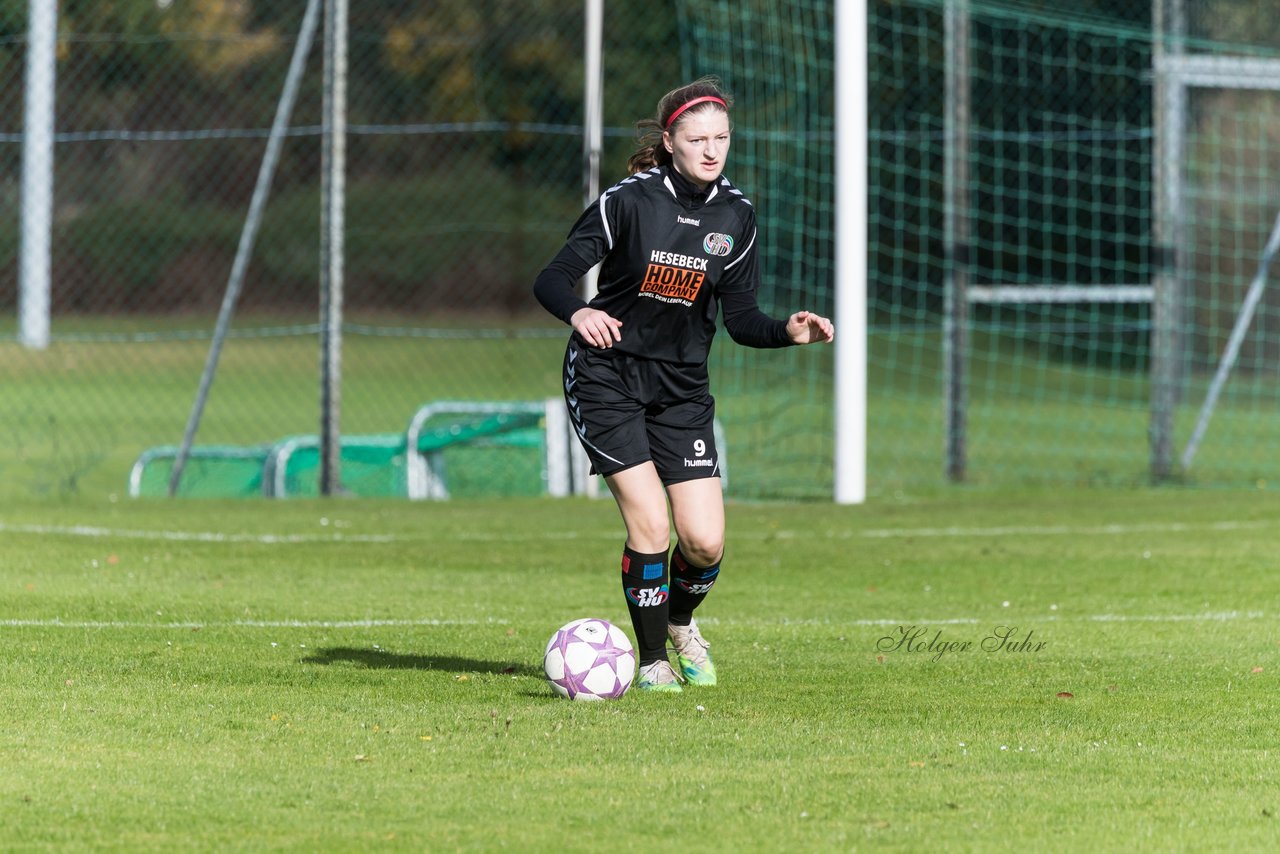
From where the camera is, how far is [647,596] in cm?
581

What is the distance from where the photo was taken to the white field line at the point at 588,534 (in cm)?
1001

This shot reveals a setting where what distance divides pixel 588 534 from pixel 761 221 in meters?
6.52

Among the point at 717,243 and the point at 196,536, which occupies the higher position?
the point at 717,243

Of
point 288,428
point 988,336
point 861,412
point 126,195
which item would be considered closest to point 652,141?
point 861,412

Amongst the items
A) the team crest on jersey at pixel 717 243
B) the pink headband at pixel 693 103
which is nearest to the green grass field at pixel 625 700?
the team crest on jersey at pixel 717 243

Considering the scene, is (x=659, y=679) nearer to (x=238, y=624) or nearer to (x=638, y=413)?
(x=638, y=413)

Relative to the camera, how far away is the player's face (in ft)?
18.8

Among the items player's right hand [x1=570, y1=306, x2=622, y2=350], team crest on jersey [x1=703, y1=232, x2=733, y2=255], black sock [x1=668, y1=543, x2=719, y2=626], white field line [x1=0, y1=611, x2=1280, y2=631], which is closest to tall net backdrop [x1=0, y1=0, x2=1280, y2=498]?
white field line [x1=0, y1=611, x2=1280, y2=631]

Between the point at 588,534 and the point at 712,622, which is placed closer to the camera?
the point at 712,622

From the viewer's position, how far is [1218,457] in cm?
1605

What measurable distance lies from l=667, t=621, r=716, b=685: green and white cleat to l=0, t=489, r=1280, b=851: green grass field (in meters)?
0.11

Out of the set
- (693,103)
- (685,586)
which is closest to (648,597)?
(685,586)

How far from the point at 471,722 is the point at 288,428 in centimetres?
1586

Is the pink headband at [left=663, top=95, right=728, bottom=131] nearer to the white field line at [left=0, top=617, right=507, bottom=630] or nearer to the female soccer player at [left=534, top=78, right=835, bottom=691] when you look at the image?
the female soccer player at [left=534, top=78, right=835, bottom=691]
